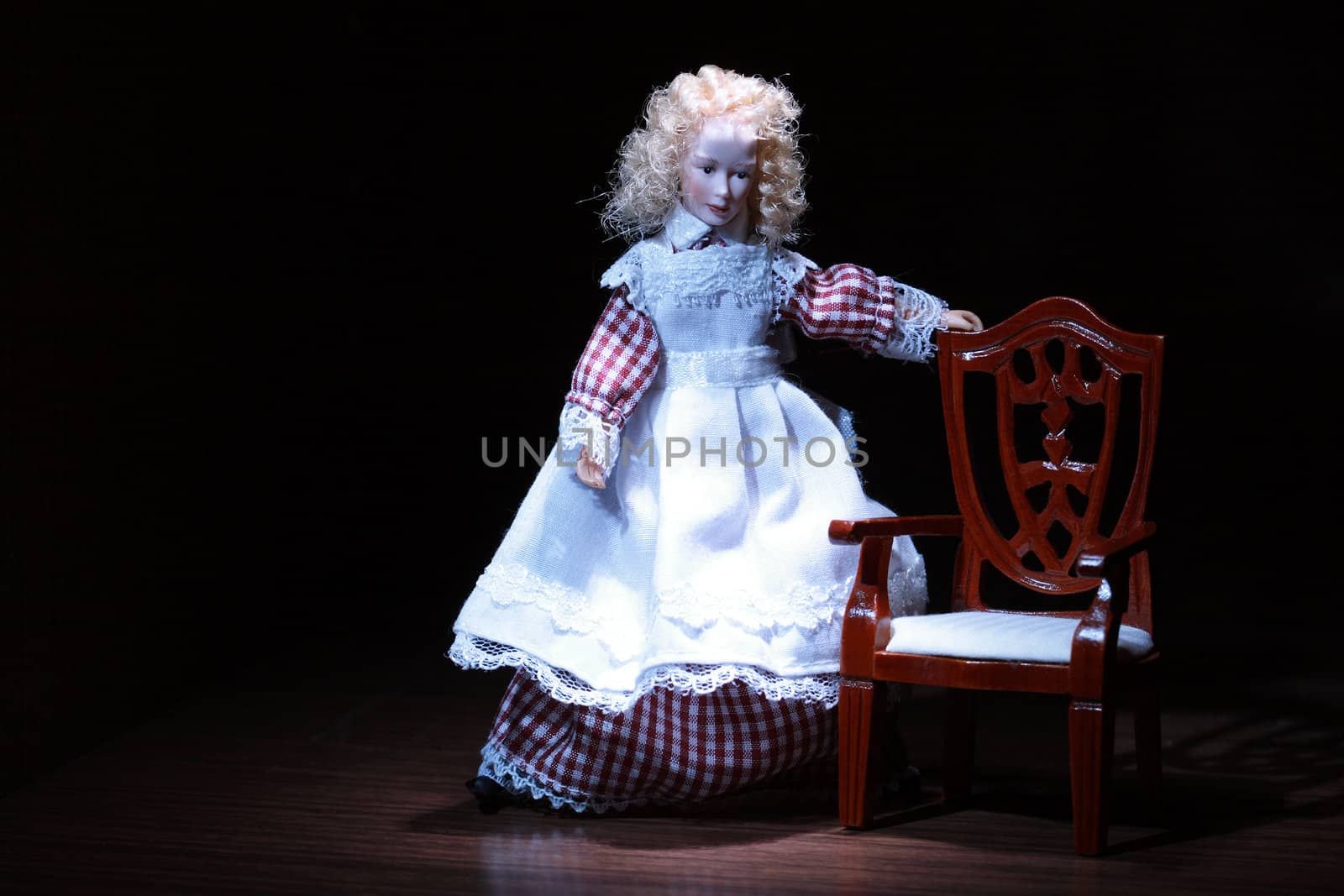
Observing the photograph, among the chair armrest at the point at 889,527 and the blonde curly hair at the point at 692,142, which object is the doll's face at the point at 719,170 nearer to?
the blonde curly hair at the point at 692,142

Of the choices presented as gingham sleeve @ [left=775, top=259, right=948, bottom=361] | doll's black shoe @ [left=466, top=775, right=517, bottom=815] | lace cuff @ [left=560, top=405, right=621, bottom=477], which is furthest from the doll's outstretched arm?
doll's black shoe @ [left=466, top=775, right=517, bottom=815]

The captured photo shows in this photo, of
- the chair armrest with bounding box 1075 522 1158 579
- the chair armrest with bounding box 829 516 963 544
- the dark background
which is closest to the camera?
the chair armrest with bounding box 1075 522 1158 579

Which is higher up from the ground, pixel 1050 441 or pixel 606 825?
pixel 1050 441

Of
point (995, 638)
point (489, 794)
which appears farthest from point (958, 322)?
point (489, 794)

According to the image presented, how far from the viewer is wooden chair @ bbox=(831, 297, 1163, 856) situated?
2811 mm

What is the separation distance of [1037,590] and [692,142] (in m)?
1.17

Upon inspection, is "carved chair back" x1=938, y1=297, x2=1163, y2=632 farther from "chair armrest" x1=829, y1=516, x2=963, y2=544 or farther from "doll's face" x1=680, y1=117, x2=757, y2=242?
"doll's face" x1=680, y1=117, x2=757, y2=242

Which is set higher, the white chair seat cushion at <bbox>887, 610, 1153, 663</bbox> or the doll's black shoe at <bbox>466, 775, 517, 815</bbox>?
the white chair seat cushion at <bbox>887, 610, 1153, 663</bbox>

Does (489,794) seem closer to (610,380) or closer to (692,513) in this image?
(692,513)

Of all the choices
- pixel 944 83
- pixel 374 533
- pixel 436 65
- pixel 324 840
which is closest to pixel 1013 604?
pixel 944 83

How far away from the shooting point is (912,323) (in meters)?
3.35

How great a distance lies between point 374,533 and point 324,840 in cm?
265

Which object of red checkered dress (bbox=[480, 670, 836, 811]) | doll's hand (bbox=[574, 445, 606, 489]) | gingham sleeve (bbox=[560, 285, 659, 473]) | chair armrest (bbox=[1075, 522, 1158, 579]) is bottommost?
red checkered dress (bbox=[480, 670, 836, 811])

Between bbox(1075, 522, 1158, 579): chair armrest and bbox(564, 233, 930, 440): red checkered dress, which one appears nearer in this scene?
bbox(1075, 522, 1158, 579): chair armrest
